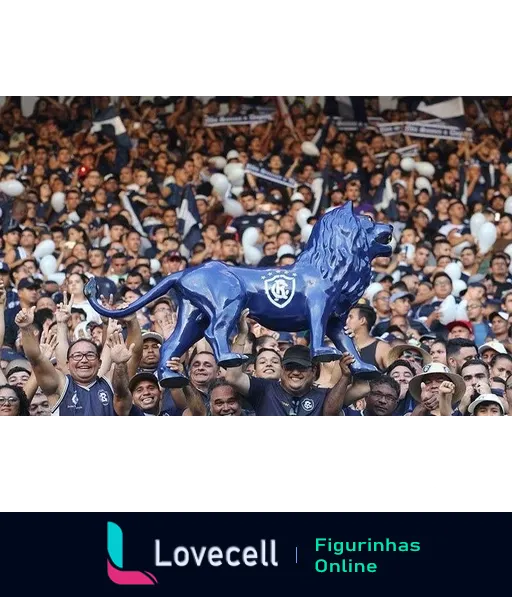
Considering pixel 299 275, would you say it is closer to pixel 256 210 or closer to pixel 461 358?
pixel 461 358

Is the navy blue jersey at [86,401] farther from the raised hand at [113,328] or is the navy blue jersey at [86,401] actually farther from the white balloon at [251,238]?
the white balloon at [251,238]

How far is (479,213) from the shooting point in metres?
13.4

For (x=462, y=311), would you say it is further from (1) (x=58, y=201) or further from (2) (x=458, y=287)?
(1) (x=58, y=201)

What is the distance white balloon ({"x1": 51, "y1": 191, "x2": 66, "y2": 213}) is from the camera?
13.6 meters

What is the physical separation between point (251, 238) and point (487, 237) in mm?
1764

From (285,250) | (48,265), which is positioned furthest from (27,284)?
(285,250)

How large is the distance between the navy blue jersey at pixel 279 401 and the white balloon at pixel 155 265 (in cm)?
352

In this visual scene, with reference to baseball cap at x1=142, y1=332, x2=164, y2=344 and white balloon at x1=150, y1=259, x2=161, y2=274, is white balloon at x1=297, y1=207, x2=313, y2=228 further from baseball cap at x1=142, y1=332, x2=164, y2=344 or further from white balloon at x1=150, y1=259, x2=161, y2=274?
baseball cap at x1=142, y1=332, x2=164, y2=344

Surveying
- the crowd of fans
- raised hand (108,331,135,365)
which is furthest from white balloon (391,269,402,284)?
raised hand (108,331,135,365)

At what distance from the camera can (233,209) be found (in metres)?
13.8

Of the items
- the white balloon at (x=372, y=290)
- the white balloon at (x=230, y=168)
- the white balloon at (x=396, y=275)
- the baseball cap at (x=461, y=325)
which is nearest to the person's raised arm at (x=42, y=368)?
the baseball cap at (x=461, y=325)

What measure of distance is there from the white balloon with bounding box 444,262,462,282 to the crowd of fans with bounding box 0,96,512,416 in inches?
0.9

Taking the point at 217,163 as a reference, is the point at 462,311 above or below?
below
